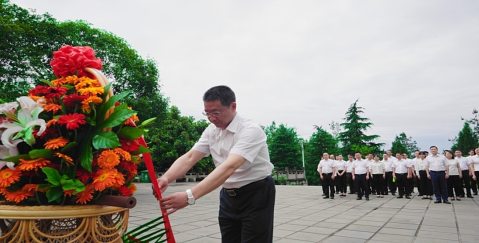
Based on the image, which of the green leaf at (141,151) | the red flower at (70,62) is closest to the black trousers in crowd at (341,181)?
the green leaf at (141,151)

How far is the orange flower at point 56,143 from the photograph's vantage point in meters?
1.12

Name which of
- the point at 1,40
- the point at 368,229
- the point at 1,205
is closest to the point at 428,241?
the point at 368,229

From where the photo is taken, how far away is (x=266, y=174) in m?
2.23

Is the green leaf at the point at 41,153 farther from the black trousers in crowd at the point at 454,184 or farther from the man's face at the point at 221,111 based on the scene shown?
the black trousers in crowd at the point at 454,184

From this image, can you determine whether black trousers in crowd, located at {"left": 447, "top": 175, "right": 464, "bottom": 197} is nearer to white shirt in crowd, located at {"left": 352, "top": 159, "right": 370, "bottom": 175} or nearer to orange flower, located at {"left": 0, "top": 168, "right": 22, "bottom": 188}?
white shirt in crowd, located at {"left": 352, "top": 159, "right": 370, "bottom": 175}

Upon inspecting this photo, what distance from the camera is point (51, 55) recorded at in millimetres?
11195

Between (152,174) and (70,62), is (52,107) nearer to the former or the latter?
(70,62)

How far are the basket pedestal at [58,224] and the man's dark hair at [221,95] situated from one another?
0.95m

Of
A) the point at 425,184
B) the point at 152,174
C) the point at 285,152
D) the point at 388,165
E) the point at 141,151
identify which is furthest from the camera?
the point at 285,152

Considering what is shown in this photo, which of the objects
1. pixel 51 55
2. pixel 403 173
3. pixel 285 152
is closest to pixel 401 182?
pixel 403 173

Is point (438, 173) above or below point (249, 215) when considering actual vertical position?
above

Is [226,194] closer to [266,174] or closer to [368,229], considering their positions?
[266,174]

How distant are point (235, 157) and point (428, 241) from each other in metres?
4.20

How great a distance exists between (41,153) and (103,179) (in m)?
0.24
